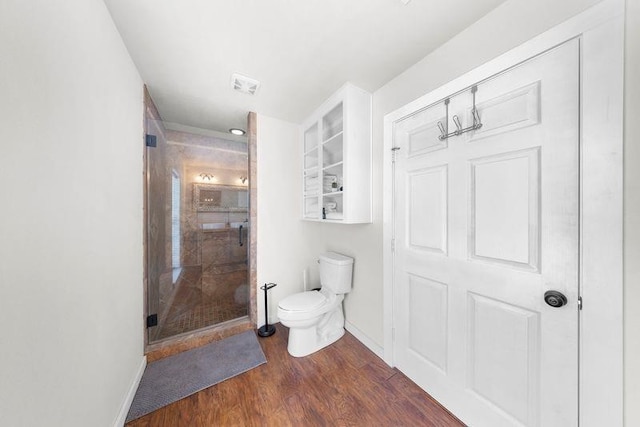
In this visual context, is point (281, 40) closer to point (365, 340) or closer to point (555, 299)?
point (555, 299)

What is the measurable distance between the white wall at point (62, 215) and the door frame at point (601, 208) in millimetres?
1885

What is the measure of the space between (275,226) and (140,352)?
1.46 meters

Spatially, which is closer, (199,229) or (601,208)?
(601,208)

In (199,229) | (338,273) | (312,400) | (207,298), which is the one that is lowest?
(312,400)

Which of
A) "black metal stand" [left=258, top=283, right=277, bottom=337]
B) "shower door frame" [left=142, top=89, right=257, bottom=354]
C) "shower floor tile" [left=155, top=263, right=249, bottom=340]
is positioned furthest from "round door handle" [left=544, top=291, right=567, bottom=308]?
"shower floor tile" [left=155, top=263, right=249, bottom=340]

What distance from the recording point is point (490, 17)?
1.09 meters

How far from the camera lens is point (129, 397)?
1335mm

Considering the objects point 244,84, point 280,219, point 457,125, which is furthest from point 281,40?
point 280,219

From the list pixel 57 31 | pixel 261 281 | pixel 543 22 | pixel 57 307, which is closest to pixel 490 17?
pixel 543 22

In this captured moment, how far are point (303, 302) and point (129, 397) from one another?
1.24 meters

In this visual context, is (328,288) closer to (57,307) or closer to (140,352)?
(140,352)

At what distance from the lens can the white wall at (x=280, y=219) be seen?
2.27 metres

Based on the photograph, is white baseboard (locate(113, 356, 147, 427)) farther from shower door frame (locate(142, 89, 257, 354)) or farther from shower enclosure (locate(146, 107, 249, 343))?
shower enclosure (locate(146, 107, 249, 343))

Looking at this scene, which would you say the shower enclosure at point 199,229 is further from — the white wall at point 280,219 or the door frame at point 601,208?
the door frame at point 601,208
